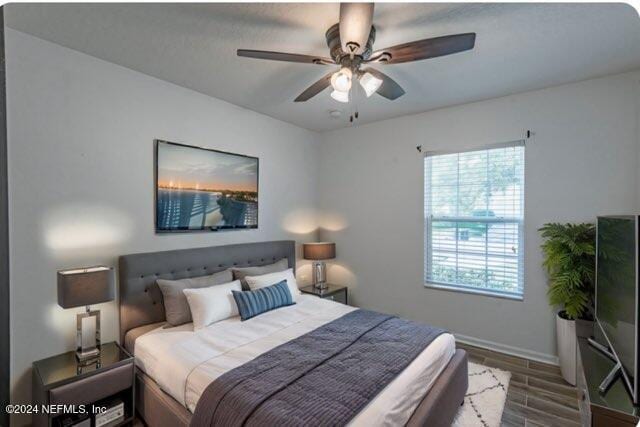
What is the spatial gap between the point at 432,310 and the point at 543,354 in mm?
1095

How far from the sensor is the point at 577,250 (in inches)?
97.6

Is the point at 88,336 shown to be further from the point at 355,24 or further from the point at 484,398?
the point at 484,398

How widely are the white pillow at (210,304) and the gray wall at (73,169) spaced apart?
0.62 m

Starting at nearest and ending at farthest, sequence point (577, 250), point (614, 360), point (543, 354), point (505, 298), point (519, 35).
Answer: point (614, 360)
point (519, 35)
point (577, 250)
point (543, 354)
point (505, 298)

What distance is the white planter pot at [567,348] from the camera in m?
2.53

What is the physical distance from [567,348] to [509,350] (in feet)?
2.00

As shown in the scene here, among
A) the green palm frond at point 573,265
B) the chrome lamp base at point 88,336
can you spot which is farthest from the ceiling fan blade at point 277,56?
the green palm frond at point 573,265

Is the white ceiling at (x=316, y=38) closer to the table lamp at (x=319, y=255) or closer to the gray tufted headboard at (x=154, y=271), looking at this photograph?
the gray tufted headboard at (x=154, y=271)

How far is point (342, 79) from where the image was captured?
181cm

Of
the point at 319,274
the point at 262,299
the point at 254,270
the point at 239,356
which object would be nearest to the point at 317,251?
the point at 319,274

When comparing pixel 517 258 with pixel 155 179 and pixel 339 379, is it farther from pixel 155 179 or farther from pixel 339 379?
pixel 155 179

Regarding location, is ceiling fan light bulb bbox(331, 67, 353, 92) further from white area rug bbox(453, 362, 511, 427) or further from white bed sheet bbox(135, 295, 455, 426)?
white area rug bbox(453, 362, 511, 427)

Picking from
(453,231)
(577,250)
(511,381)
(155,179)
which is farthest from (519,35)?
(155,179)

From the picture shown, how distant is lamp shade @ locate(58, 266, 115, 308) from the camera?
1949mm
